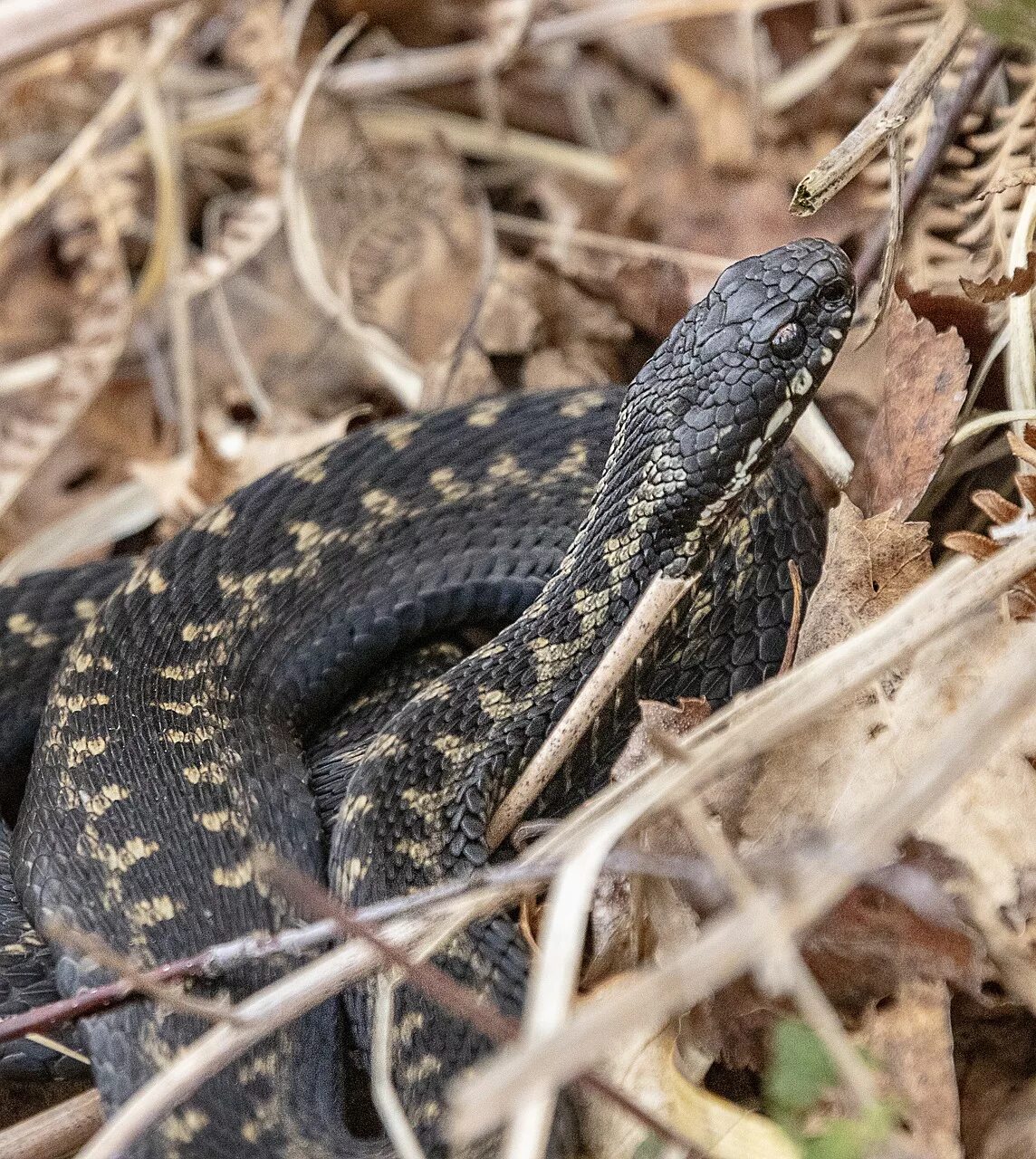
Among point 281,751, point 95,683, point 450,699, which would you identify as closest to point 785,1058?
point 450,699

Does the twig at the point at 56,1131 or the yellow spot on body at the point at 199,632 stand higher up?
the yellow spot on body at the point at 199,632

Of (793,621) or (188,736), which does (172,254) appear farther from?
(793,621)

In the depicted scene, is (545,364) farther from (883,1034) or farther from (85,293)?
(883,1034)

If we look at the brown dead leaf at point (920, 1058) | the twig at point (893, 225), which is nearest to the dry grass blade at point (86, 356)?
the twig at point (893, 225)

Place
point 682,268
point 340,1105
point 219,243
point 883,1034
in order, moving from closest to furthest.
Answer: point 883,1034 < point 340,1105 < point 682,268 < point 219,243

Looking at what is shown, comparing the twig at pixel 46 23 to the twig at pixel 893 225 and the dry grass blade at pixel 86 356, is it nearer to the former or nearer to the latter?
the dry grass blade at pixel 86 356

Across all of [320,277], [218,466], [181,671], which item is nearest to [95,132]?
[320,277]
